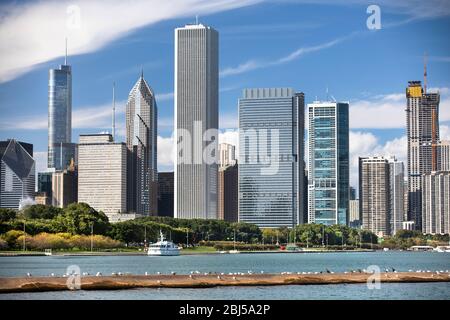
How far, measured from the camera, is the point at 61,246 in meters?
85.8

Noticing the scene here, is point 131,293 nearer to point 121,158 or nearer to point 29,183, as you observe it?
point 29,183

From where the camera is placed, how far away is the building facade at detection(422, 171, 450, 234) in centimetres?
19150

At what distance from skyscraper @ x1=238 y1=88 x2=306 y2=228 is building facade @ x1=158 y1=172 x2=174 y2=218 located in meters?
15.4

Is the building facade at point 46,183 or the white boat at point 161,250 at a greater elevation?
the building facade at point 46,183

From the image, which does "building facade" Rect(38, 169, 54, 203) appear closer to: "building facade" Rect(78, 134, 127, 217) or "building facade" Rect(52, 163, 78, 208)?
"building facade" Rect(52, 163, 78, 208)

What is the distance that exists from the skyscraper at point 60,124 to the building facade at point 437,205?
76.2 m

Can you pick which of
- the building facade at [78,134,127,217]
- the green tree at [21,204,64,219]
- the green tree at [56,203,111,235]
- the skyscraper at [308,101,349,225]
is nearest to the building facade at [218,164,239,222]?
the building facade at [78,134,127,217]

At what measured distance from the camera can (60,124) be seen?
13738 centimetres

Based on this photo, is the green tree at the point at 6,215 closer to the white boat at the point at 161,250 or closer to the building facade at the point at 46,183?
the white boat at the point at 161,250

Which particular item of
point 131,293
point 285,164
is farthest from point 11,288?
point 285,164

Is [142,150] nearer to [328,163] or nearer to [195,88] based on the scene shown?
[328,163]

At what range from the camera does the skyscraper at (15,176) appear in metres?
100

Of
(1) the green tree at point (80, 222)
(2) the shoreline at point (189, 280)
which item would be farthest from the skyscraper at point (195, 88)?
(2) the shoreline at point (189, 280)

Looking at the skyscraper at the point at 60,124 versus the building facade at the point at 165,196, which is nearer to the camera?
the skyscraper at the point at 60,124
